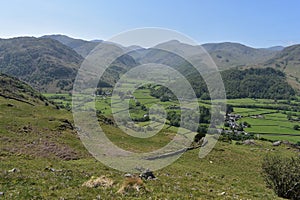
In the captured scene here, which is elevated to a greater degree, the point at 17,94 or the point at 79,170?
the point at 79,170

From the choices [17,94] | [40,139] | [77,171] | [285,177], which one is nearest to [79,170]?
[77,171]

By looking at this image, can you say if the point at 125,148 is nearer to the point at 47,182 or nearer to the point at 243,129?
the point at 47,182

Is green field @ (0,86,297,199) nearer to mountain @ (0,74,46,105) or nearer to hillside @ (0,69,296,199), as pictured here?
hillside @ (0,69,296,199)

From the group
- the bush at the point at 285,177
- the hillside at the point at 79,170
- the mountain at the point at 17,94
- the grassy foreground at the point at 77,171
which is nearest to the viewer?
the grassy foreground at the point at 77,171

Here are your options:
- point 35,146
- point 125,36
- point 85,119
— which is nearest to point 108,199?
point 125,36

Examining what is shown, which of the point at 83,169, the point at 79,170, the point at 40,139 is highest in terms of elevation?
the point at 79,170

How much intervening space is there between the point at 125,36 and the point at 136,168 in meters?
16.7

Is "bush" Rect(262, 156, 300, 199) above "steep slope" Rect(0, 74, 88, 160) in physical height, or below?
above

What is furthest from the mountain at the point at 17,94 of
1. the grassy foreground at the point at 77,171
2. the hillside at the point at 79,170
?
the grassy foreground at the point at 77,171

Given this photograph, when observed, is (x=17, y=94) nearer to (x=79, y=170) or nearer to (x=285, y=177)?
(x=79, y=170)

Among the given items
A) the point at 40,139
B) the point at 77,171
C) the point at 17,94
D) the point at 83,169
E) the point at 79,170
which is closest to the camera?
the point at 77,171

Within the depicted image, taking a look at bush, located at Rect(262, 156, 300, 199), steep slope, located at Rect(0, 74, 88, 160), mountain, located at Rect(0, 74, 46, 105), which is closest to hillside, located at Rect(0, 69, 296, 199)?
steep slope, located at Rect(0, 74, 88, 160)

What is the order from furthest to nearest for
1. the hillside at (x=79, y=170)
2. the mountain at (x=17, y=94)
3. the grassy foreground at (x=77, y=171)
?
the mountain at (x=17, y=94), the hillside at (x=79, y=170), the grassy foreground at (x=77, y=171)

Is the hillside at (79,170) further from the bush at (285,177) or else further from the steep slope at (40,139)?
the bush at (285,177)
